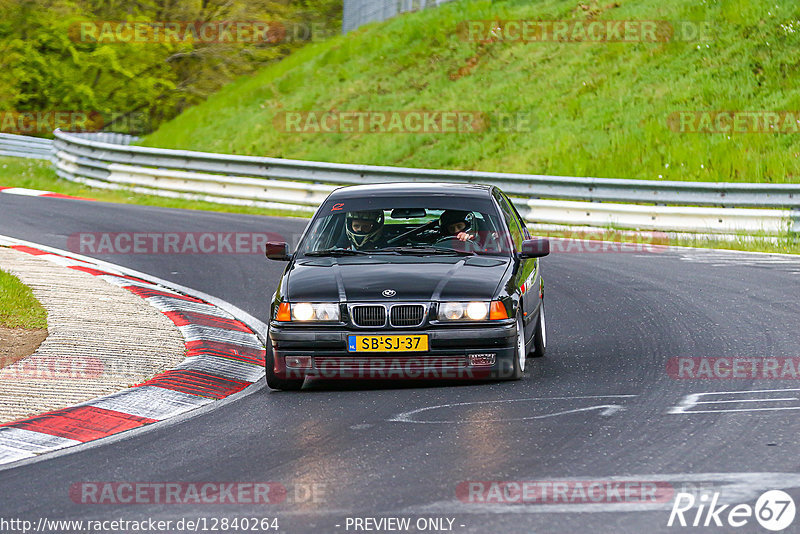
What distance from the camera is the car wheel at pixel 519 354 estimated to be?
322 inches

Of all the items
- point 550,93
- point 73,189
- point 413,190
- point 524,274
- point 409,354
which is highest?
point 550,93

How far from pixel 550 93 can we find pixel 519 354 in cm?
2074

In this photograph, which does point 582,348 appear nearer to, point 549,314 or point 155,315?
point 549,314

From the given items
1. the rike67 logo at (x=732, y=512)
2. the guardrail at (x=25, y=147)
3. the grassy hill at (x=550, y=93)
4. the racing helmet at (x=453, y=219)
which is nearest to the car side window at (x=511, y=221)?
the racing helmet at (x=453, y=219)

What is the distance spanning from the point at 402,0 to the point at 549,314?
2817 cm

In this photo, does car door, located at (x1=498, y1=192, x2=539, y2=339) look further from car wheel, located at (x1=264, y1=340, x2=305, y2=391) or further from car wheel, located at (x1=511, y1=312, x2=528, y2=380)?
car wheel, located at (x1=264, y1=340, x2=305, y2=391)

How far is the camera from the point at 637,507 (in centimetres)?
515

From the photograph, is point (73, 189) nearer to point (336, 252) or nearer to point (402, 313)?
point (336, 252)

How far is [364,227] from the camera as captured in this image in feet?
30.6

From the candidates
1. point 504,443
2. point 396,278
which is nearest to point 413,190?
point 396,278

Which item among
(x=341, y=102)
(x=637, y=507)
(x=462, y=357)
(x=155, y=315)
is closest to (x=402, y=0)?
(x=341, y=102)

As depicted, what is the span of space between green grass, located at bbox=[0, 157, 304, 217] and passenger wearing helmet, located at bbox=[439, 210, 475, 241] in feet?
43.5

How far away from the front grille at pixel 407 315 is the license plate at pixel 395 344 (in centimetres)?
10

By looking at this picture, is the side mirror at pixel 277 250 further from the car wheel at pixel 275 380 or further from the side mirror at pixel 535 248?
the side mirror at pixel 535 248
